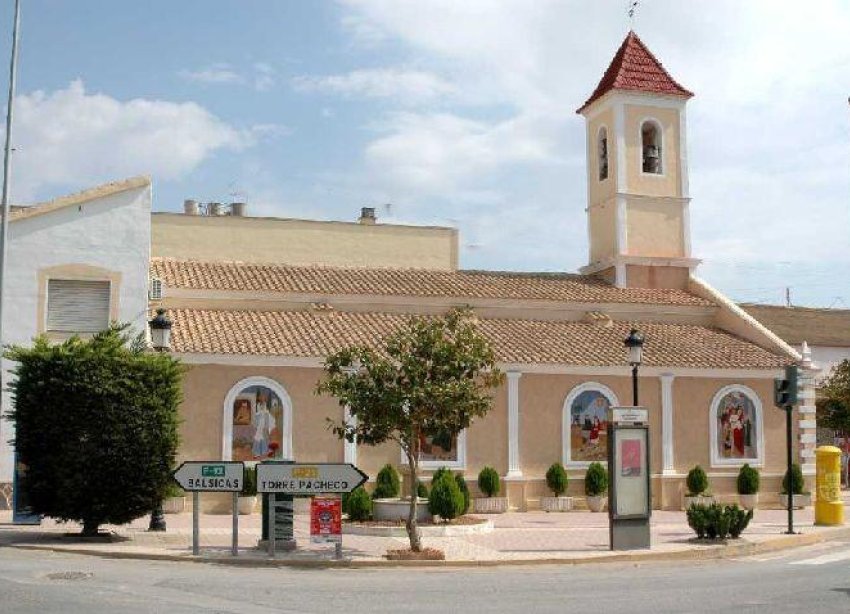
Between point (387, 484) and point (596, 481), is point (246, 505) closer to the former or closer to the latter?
point (387, 484)

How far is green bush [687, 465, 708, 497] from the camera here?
28.5 metres

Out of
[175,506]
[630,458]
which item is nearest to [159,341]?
[175,506]

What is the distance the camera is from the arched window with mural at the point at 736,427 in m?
29.6

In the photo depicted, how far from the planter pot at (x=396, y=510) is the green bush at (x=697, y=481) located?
9007 millimetres

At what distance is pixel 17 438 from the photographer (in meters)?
19.6

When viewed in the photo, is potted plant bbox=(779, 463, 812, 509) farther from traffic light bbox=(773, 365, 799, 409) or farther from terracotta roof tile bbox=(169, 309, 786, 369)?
traffic light bbox=(773, 365, 799, 409)

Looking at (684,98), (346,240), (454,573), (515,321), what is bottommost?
(454,573)

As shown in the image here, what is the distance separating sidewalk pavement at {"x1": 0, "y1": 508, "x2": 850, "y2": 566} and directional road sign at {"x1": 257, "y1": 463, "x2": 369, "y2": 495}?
1.07m

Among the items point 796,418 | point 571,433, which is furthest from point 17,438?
point 796,418

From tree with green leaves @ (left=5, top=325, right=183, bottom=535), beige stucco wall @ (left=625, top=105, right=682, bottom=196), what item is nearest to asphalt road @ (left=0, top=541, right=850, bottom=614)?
tree with green leaves @ (left=5, top=325, right=183, bottom=535)

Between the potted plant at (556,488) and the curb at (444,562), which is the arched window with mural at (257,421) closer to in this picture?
the potted plant at (556,488)

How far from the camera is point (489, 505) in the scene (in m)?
27.0

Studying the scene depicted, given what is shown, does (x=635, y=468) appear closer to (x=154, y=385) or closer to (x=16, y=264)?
(x=154, y=385)

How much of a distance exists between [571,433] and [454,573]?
485 inches
